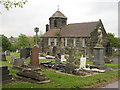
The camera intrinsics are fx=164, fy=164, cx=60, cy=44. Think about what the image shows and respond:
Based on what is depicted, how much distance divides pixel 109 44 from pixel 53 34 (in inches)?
524

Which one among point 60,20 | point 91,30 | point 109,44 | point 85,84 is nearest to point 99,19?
point 91,30

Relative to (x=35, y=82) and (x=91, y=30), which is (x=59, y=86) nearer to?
(x=35, y=82)

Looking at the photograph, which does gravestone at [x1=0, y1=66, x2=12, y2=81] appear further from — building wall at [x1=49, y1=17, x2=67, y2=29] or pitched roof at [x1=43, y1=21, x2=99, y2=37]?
building wall at [x1=49, y1=17, x2=67, y2=29]

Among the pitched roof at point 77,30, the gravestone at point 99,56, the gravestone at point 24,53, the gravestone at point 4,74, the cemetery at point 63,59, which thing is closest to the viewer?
the gravestone at point 4,74

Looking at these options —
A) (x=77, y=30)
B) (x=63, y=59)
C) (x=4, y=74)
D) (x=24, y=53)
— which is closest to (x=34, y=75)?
(x=4, y=74)

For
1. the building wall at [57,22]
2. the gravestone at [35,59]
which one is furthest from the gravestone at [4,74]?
the building wall at [57,22]

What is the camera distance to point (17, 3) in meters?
10.0

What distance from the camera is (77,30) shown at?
36000 millimetres

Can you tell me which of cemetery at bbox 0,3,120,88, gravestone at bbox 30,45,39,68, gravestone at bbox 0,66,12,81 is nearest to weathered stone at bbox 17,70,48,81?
cemetery at bbox 0,3,120,88

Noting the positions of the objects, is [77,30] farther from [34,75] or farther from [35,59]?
[34,75]

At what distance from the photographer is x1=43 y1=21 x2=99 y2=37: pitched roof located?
33.4m

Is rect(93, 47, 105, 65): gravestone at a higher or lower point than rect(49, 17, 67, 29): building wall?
lower

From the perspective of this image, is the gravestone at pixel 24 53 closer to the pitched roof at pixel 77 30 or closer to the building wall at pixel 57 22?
the pitched roof at pixel 77 30

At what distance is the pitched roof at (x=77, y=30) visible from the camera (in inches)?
1316
